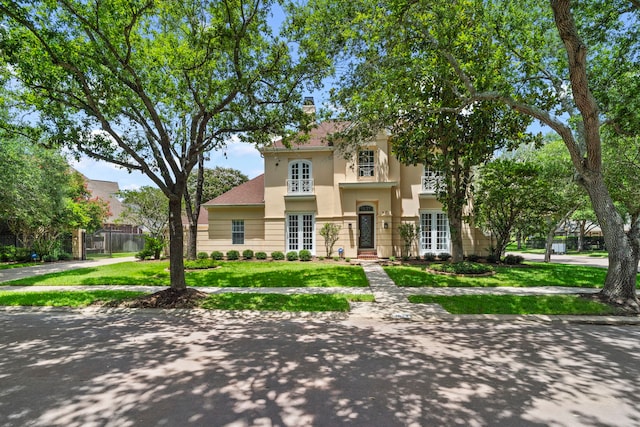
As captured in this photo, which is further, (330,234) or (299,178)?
(299,178)

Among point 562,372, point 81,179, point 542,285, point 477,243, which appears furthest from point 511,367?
point 81,179

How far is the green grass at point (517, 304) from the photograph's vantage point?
25.0 ft

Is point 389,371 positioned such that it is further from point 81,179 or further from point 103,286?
point 81,179

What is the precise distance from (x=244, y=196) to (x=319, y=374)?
1812cm

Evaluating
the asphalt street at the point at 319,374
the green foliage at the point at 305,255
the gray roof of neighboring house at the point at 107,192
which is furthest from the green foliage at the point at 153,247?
the gray roof of neighboring house at the point at 107,192

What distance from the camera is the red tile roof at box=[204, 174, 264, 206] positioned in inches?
821

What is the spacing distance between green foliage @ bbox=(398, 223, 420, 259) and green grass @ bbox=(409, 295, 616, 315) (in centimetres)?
993

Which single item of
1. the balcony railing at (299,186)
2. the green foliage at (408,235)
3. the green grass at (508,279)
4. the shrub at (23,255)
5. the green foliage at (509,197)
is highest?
the balcony railing at (299,186)

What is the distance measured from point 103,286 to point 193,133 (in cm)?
600

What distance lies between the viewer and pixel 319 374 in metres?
4.39

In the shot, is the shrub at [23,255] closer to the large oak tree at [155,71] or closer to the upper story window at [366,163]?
the large oak tree at [155,71]

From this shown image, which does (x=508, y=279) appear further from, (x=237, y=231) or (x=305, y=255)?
(x=237, y=231)

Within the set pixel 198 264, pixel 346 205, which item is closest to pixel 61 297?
pixel 198 264

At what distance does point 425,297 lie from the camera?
9078 mm
